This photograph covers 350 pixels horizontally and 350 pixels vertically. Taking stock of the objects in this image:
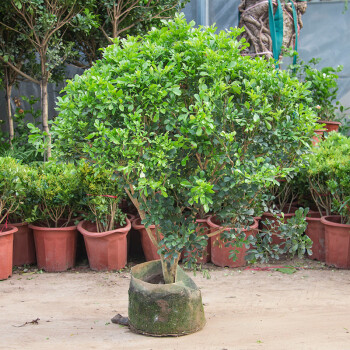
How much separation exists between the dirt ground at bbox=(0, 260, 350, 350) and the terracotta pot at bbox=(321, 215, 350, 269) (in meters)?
0.13

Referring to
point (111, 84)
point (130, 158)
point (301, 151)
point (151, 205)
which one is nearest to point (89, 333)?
point (151, 205)

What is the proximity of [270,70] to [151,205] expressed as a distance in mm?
1208

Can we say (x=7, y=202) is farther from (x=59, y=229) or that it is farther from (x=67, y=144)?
(x=67, y=144)

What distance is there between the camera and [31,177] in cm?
496

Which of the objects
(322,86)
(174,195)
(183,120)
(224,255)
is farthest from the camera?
(322,86)

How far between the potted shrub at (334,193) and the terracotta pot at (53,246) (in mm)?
2684

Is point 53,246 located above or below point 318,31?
below

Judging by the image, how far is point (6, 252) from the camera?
14.9ft

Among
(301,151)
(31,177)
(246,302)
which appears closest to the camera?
(301,151)

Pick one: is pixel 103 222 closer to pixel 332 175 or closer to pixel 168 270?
pixel 168 270

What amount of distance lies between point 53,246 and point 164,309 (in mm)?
2104

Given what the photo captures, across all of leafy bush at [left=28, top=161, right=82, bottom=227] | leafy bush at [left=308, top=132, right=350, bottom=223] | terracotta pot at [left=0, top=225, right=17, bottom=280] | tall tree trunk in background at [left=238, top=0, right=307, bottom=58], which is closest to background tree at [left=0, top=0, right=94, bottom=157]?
leafy bush at [left=28, top=161, right=82, bottom=227]

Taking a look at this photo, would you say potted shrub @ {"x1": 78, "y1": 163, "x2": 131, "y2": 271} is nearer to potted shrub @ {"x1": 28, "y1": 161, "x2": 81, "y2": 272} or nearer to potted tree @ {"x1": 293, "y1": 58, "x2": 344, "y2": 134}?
potted shrub @ {"x1": 28, "y1": 161, "x2": 81, "y2": 272}

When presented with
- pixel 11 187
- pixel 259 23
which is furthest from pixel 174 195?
pixel 259 23
